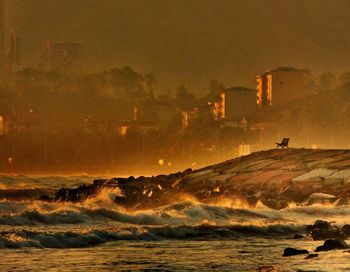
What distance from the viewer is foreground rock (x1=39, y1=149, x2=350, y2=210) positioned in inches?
1793

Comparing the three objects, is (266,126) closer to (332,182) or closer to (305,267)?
(332,182)

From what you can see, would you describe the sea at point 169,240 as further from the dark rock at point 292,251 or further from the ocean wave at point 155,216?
the dark rock at point 292,251

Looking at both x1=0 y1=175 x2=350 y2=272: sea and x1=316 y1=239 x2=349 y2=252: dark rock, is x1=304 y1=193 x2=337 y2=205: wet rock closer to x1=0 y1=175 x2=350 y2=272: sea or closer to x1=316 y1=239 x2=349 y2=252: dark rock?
x1=0 y1=175 x2=350 y2=272: sea

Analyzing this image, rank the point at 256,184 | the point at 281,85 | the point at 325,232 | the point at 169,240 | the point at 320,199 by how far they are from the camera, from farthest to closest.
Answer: the point at 281,85, the point at 256,184, the point at 320,199, the point at 169,240, the point at 325,232

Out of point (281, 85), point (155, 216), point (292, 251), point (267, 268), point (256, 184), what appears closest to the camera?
point (267, 268)

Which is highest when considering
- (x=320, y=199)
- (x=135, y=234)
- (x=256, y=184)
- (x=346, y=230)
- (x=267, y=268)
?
(x=256, y=184)

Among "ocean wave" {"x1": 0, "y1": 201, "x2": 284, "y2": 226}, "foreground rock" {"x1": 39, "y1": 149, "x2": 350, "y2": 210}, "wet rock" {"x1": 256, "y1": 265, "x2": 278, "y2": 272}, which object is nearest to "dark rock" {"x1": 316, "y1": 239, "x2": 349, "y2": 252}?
"wet rock" {"x1": 256, "y1": 265, "x2": 278, "y2": 272}

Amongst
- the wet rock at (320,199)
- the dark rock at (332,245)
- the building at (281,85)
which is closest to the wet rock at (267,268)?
the dark rock at (332,245)

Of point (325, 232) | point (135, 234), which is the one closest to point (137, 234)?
point (135, 234)

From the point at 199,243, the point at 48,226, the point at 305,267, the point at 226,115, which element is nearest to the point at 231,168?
the point at 48,226

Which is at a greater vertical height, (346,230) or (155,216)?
(155,216)

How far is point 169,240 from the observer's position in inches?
1224

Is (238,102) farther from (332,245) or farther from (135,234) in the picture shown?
(332,245)

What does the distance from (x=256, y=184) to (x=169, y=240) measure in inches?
779
